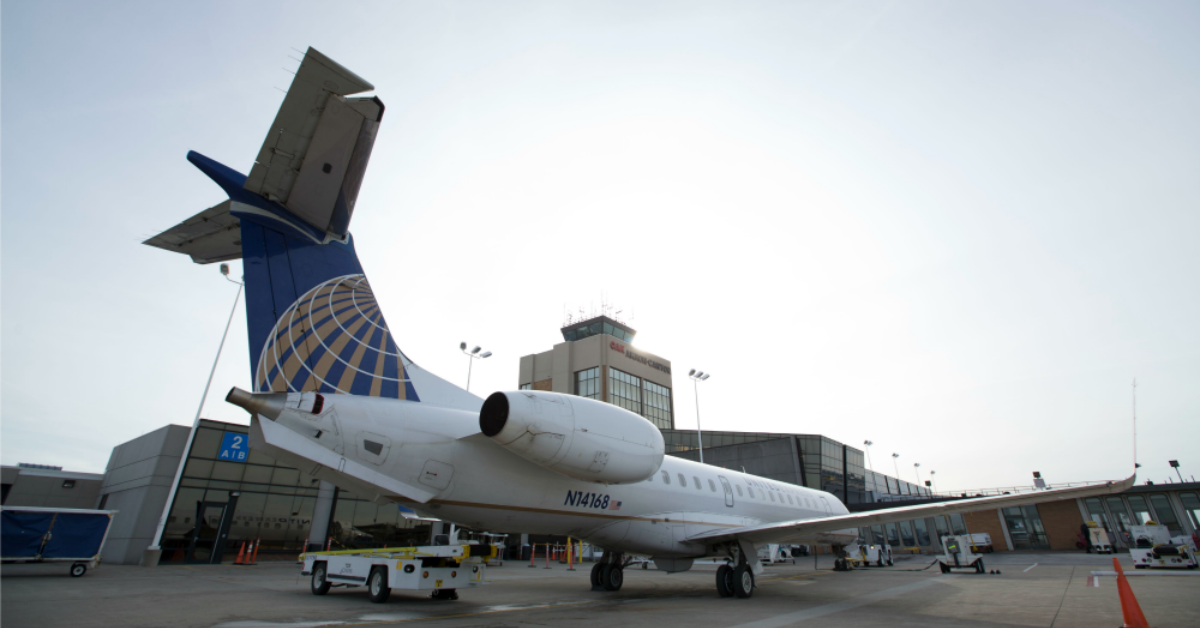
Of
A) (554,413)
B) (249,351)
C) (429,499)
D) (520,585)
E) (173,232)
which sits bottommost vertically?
(520,585)

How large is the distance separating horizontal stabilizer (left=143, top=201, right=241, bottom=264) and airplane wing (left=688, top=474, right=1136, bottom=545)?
9.53 m

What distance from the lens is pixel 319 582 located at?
9805 millimetres

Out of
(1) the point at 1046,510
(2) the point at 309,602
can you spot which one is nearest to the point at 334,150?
(2) the point at 309,602

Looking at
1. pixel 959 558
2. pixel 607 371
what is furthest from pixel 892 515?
pixel 607 371

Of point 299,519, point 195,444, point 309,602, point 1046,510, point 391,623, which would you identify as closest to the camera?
point 391,623

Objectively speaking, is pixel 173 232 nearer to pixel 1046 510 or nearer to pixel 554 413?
pixel 554 413

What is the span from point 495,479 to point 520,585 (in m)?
6.60

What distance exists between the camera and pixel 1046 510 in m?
28.8

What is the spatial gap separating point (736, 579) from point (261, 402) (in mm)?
8943

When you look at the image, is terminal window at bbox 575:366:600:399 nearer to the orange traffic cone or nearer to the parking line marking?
the parking line marking

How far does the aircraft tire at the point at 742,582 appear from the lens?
10119 millimetres

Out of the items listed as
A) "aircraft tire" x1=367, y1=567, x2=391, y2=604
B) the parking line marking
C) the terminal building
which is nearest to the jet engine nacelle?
the parking line marking

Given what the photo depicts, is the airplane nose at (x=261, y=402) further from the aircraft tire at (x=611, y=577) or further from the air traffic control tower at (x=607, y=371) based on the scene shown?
the air traffic control tower at (x=607, y=371)

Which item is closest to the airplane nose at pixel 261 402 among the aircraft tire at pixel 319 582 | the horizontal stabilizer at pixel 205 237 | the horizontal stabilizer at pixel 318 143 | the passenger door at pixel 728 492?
the horizontal stabilizer at pixel 205 237
